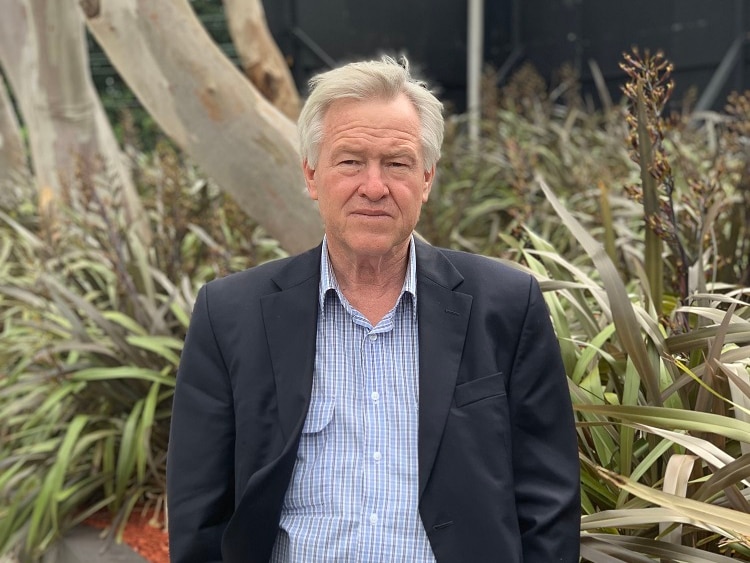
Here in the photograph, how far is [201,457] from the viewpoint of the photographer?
180cm

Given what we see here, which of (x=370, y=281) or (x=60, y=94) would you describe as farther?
(x=60, y=94)

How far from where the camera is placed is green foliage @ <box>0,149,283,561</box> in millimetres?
3527

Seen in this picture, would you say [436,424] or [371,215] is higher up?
[371,215]

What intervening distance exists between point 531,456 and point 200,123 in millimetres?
2584

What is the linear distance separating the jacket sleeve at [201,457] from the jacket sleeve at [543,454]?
539 mm

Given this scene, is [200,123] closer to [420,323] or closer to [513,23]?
[420,323]

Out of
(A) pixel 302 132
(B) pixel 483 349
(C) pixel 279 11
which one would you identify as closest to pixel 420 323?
(B) pixel 483 349

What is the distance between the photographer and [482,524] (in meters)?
1.73

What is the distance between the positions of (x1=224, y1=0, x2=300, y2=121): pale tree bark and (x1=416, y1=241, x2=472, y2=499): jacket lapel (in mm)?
4210

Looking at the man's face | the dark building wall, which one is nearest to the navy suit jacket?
the man's face

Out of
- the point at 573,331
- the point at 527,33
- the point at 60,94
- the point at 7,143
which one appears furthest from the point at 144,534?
the point at 527,33

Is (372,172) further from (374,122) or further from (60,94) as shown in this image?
(60,94)

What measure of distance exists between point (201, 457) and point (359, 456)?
11.6 inches

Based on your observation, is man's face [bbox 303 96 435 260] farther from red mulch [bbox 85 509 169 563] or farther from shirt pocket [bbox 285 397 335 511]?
red mulch [bbox 85 509 169 563]
